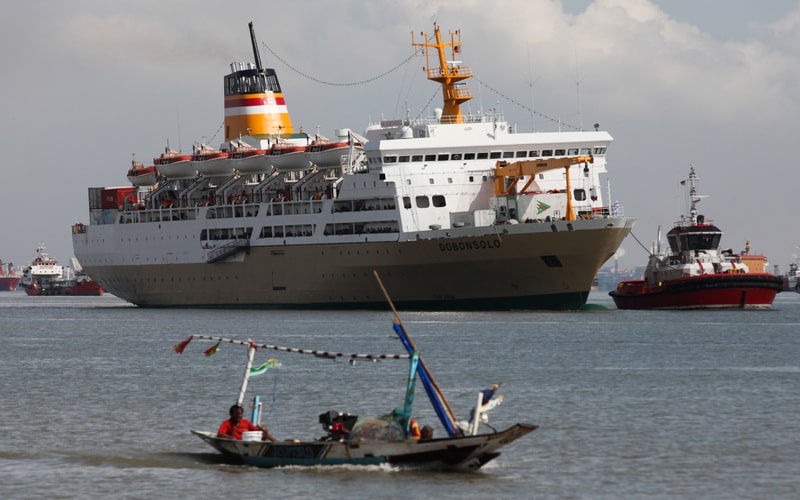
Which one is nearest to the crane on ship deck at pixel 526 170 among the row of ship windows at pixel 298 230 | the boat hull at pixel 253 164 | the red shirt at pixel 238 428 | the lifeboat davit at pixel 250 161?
the row of ship windows at pixel 298 230

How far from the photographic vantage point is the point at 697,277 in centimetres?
8156

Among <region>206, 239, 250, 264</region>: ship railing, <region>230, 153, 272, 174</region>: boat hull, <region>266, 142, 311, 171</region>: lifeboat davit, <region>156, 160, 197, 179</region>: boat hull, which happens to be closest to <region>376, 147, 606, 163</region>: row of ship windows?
<region>266, 142, 311, 171</region>: lifeboat davit

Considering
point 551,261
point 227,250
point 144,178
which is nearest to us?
point 551,261

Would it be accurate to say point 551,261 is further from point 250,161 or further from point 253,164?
point 250,161

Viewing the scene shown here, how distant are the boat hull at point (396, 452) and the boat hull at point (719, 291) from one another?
183 ft

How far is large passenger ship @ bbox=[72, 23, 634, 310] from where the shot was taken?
73375mm

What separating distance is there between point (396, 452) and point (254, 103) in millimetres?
76735

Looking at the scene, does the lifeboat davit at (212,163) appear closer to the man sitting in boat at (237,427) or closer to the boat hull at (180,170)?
the boat hull at (180,170)

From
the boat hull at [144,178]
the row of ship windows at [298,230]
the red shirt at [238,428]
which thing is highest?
the boat hull at [144,178]

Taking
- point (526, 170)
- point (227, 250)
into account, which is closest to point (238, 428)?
point (526, 170)

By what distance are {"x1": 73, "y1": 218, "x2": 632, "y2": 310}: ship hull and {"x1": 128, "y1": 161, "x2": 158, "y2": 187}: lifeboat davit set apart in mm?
12788

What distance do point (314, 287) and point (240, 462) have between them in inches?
2039

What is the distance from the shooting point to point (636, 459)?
1173 inches

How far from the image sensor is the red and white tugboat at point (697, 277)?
8188cm
